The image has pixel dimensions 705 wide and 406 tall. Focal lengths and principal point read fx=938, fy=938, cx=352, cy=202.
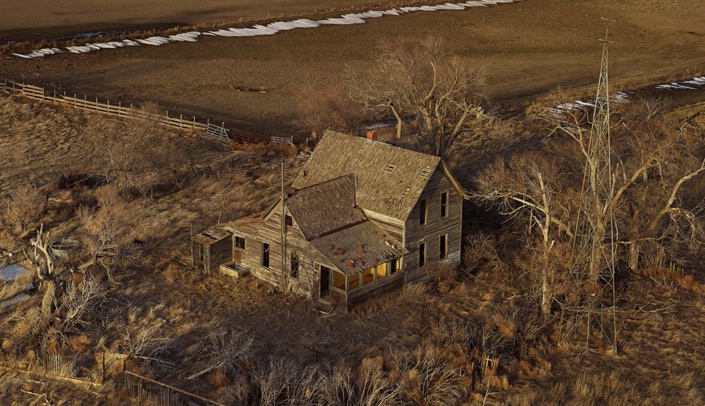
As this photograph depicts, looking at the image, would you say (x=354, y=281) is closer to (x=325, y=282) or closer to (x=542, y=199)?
(x=325, y=282)

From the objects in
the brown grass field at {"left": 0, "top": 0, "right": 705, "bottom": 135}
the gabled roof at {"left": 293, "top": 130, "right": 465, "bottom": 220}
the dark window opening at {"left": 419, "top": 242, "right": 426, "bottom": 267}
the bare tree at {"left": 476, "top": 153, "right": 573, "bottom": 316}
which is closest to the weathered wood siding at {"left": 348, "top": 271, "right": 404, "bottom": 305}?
the dark window opening at {"left": 419, "top": 242, "right": 426, "bottom": 267}

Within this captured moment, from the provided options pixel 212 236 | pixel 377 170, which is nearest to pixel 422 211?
pixel 377 170

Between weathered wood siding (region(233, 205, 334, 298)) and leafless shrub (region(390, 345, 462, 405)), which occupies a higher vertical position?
weathered wood siding (region(233, 205, 334, 298))

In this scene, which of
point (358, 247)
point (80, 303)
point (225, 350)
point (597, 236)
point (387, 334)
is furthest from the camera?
point (358, 247)

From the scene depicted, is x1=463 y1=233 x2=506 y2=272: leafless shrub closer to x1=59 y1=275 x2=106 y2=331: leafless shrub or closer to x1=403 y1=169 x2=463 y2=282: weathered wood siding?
x1=403 y1=169 x2=463 y2=282: weathered wood siding

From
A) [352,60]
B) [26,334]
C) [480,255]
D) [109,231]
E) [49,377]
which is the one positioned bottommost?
[49,377]

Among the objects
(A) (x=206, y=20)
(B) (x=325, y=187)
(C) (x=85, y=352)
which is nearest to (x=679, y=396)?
(B) (x=325, y=187)
